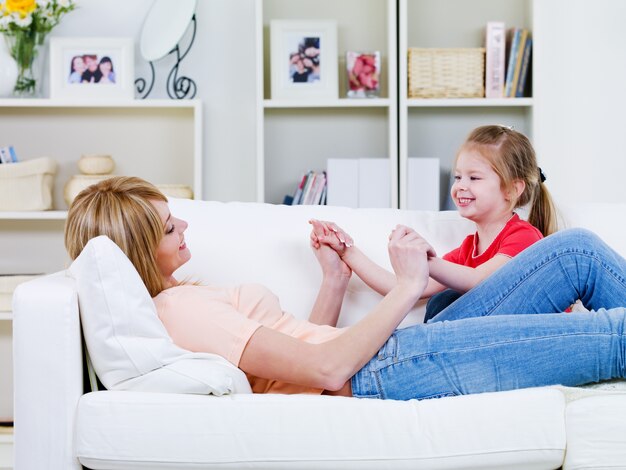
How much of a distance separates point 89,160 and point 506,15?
180cm

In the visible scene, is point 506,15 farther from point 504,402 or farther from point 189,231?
point 504,402

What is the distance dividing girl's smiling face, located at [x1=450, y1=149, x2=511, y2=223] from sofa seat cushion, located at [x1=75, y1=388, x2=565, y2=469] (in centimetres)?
68

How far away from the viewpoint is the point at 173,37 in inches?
134

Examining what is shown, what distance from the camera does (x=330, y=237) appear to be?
2033 mm

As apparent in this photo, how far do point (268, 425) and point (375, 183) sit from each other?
1912mm

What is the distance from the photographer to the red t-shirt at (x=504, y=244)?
6.52ft

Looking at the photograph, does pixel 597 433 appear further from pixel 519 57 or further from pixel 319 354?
pixel 519 57

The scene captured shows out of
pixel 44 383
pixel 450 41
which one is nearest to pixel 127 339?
pixel 44 383

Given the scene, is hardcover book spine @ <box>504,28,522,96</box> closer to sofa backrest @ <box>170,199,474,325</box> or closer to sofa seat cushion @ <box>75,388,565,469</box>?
sofa backrest @ <box>170,199,474,325</box>

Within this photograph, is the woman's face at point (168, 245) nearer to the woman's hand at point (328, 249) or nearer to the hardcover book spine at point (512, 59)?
the woman's hand at point (328, 249)

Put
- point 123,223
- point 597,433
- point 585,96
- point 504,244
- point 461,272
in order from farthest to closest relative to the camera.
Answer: point 585,96 → point 504,244 → point 461,272 → point 123,223 → point 597,433

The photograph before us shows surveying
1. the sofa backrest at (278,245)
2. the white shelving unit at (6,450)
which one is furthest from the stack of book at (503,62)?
the white shelving unit at (6,450)

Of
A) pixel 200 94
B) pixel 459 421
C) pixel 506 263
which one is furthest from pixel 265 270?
pixel 200 94

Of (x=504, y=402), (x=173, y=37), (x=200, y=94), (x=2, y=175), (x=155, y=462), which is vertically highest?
(x=173, y=37)
